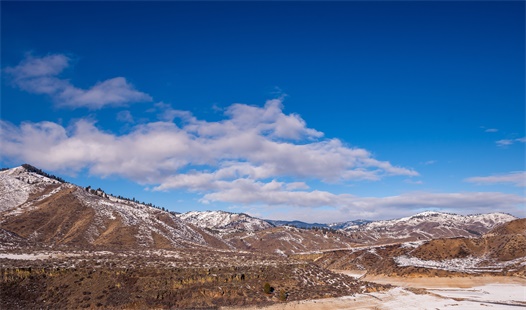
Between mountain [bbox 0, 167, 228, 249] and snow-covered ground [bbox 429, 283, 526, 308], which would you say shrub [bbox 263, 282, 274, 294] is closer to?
snow-covered ground [bbox 429, 283, 526, 308]

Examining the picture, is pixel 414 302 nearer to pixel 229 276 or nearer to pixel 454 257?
pixel 229 276

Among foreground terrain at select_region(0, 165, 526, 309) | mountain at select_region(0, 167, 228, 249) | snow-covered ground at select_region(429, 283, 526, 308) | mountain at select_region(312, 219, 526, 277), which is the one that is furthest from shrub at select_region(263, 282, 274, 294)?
mountain at select_region(0, 167, 228, 249)

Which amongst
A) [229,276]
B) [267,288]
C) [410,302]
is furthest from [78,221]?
[410,302]

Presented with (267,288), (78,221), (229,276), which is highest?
(78,221)

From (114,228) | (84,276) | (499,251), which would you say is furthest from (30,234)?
(499,251)

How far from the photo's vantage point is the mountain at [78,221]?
4156 inches

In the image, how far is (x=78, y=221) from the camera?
380 feet

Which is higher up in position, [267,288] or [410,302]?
[267,288]

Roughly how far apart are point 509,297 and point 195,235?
11634 centimetres

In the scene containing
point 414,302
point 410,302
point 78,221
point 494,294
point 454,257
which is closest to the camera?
point 410,302

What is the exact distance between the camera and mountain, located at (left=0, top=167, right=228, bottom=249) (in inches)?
4156

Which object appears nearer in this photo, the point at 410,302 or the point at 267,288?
the point at 267,288

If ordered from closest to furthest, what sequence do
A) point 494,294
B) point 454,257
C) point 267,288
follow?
point 267,288 → point 494,294 → point 454,257

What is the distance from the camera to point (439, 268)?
8488 centimetres
